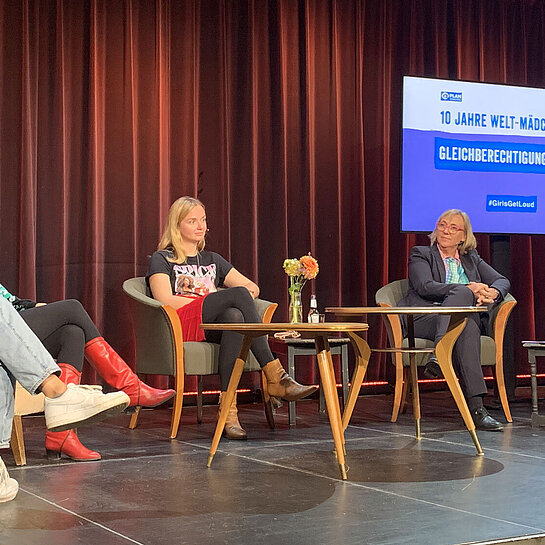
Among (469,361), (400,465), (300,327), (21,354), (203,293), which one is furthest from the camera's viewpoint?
(203,293)

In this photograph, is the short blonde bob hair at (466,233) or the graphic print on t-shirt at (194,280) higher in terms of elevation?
the short blonde bob hair at (466,233)

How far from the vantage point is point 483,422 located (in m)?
4.20

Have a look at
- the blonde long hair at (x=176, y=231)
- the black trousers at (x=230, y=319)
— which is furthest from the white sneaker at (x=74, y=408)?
the blonde long hair at (x=176, y=231)

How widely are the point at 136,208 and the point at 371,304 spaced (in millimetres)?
1709

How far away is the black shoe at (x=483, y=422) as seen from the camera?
13.7ft

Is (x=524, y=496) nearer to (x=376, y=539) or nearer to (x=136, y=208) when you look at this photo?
(x=376, y=539)

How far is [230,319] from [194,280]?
51cm

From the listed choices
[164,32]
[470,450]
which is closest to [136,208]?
[164,32]

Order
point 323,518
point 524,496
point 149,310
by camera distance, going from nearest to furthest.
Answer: point 323,518
point 524,496
point 149,310

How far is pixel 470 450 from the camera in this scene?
3631 millimetres

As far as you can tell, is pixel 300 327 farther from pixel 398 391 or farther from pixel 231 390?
pixel 398 391

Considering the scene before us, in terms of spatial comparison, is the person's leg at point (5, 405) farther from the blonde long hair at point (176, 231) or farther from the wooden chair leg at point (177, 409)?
the blonde long hair at point (176, 231)

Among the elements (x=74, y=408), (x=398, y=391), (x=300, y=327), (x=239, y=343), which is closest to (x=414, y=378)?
(x=398, y=391)

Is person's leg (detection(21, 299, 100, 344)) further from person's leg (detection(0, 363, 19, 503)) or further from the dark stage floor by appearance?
person's leg (detection(0, 363, 19, 503))
